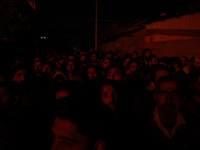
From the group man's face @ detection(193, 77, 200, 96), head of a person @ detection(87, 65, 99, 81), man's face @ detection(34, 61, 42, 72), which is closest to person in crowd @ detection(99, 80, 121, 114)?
man's face @ detection(193, 77, 200, 96)

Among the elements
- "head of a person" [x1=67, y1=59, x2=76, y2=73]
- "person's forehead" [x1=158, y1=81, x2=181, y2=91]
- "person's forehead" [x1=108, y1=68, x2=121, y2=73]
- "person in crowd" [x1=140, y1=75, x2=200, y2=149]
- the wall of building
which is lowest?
"person in crowd" [x1=140, y1=75, x2=200, y2=149]

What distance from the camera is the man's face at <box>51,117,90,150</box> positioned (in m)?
1.59

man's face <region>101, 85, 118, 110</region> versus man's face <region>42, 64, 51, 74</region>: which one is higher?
man's face <region>42, 64, 51, 74</region>

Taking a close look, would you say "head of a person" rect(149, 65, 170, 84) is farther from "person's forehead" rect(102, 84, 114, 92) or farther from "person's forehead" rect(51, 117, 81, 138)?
"person's forehead" rect(51, 117, 81, 138)

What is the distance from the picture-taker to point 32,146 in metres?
2.88

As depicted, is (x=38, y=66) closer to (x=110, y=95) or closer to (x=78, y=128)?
(x=110, y=95)

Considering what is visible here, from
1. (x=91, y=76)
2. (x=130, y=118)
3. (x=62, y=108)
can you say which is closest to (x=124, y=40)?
(x=91, y=76)

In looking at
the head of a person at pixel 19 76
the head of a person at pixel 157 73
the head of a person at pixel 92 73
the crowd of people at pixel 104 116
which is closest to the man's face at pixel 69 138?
the crowd of people at pixel 104 116

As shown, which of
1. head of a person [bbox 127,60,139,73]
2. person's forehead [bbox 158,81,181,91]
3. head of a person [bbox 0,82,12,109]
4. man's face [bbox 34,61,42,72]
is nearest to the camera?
person's forehead [bbox 158,81,181,91]

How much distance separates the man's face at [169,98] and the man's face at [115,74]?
1897 mm

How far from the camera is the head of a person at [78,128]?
63.0 inches

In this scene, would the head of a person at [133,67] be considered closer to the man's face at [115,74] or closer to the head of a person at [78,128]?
the man's face at [115,74]

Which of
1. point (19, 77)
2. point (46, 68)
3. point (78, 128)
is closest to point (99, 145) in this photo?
point (78, 128)

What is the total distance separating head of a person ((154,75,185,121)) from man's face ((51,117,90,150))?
1.25 metres
